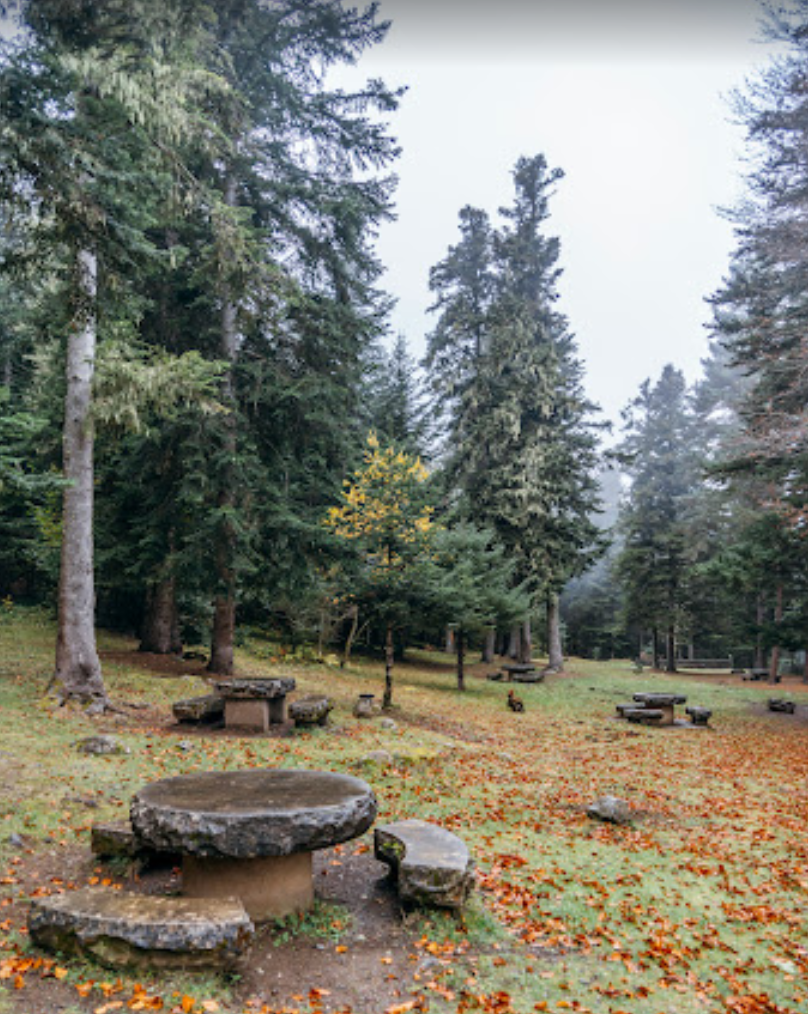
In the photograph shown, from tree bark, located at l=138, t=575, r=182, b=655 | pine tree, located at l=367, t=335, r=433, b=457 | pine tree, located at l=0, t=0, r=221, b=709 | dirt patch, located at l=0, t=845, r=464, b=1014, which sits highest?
pine tree, located at l=367, t=335, r=433, b=457

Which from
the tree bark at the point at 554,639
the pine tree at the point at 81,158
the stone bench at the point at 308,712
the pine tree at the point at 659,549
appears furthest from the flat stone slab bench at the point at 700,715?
the pine tree at the point at 81,158

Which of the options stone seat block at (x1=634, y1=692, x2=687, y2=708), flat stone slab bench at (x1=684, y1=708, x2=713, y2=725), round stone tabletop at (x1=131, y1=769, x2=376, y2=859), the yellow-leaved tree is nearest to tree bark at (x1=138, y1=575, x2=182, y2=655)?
the yellow-leaved tree

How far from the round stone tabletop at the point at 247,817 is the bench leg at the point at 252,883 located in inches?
12.7

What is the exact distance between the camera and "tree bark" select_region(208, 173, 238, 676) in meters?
13.4

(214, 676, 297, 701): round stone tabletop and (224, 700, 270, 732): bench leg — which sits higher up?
(214, 676, 297, 701): round stone tabletop

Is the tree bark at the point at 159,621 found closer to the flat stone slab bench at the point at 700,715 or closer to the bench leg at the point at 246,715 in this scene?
the bench leg at the point at 246,715

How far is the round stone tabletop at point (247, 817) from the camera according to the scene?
432 cm

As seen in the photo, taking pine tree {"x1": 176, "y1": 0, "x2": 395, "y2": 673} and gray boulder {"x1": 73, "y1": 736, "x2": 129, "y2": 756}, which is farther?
pine tree {"x1": 176, "y1": 0, "x2": 395, "y2": 673}

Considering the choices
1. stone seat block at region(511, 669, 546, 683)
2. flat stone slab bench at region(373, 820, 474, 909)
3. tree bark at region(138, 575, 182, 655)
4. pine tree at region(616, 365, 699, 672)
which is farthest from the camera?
pine tree at region(616, 365, 699, 672)

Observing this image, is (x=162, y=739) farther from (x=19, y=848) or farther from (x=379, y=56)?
(x=379, y=56)

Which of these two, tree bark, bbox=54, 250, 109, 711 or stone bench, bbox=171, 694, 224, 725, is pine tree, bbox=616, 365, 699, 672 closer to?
stone bench, bbox=171, 694, 224, 725

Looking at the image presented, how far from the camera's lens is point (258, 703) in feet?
34.6

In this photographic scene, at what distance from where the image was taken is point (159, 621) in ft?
Answer: 53.6

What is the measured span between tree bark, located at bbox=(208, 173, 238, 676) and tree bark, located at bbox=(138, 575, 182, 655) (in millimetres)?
2071
